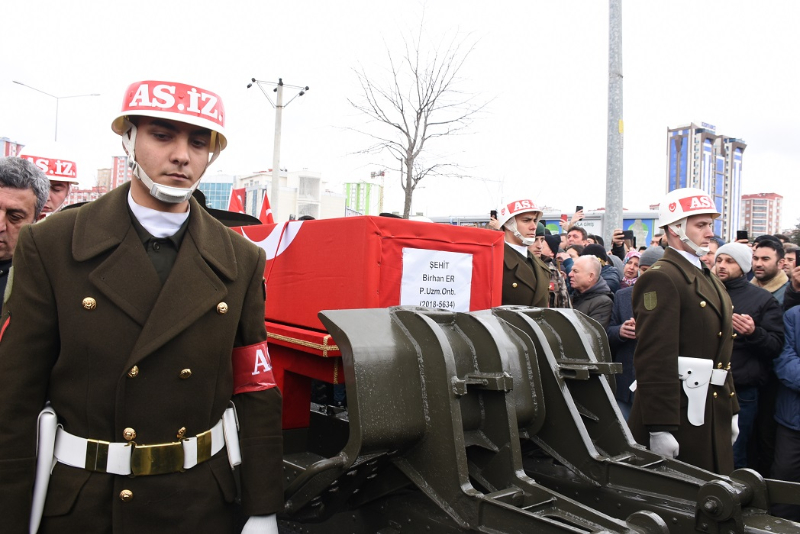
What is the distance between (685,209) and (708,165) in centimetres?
3509

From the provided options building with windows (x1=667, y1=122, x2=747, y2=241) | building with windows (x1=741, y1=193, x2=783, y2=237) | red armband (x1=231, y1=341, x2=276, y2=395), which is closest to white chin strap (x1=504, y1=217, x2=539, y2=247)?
red armband (x1=231, y1=341, x2=276, y2=395)

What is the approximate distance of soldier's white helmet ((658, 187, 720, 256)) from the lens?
426cm

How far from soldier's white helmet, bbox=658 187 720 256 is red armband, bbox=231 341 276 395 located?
3.10 meters

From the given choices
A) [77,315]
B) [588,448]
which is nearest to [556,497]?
[588,448]

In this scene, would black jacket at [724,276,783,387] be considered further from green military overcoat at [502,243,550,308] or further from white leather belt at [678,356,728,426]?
green military overcoat at [502,243,550,308]

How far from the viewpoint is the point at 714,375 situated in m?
4.18

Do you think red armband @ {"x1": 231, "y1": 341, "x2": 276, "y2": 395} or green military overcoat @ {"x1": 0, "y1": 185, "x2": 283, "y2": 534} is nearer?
green military overcoat @ {"x1": 0, "y1": 185, "x2": 283, "y2": 534}

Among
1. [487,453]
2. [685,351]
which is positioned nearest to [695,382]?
[685,351]

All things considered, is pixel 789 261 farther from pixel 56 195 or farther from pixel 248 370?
pixel 56 195

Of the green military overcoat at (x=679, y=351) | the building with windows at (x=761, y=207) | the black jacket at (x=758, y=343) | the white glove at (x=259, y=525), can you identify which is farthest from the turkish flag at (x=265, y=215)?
the building with windows at (x=761, y=207)

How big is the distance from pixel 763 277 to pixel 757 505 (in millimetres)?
3967

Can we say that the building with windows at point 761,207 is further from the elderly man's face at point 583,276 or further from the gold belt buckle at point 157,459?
the gold belt buckle at point 157,459

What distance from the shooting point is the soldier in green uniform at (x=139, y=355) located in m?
1.97

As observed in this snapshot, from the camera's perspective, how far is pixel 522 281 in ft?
16.5
